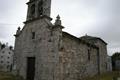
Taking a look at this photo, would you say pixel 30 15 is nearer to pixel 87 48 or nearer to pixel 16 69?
pixel 16 69

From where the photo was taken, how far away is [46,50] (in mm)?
13984

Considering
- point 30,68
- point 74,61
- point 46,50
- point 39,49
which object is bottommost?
point 30,68

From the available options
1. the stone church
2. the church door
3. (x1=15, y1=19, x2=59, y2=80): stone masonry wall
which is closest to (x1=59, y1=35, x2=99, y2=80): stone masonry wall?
the stone church

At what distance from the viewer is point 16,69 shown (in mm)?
17109

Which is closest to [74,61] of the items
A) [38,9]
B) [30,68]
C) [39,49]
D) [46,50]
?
[46,50]

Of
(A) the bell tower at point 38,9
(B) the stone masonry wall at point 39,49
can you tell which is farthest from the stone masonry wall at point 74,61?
(A) the bell tower at point 38,9

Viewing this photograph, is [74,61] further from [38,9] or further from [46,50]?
[38,9]

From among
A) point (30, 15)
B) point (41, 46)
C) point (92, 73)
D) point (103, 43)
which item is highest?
point (30, 15)

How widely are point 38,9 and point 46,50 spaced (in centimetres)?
540

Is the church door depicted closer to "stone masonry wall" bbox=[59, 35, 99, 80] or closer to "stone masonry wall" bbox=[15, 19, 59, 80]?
"stone masonry wall" bbox=[15, 19, 59, 80]

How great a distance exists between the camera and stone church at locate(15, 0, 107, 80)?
13328mm

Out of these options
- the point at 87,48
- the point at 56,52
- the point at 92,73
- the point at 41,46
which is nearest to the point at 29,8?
the point at 41,46

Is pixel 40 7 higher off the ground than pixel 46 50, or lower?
higher

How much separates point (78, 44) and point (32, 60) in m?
6.02
